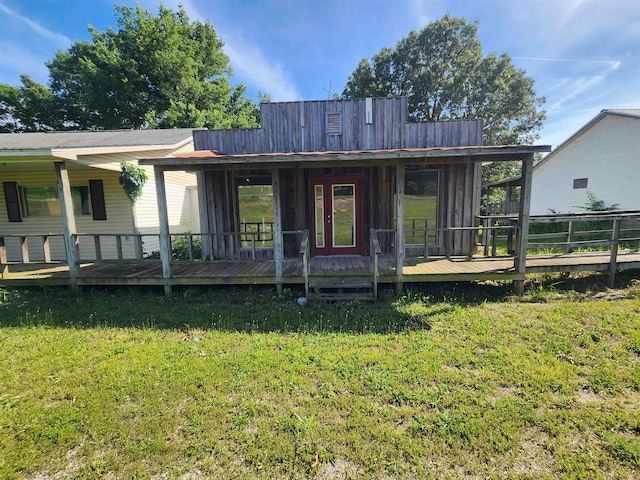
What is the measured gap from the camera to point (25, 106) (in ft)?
73.0

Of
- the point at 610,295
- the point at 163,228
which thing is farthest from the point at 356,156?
the point at 610,295

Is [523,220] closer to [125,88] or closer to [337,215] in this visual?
[337,215]

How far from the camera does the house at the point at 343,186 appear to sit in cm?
757

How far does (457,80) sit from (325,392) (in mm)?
28767

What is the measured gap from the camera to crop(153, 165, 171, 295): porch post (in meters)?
5.90

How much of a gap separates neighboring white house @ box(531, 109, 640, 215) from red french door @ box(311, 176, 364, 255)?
1464 cm

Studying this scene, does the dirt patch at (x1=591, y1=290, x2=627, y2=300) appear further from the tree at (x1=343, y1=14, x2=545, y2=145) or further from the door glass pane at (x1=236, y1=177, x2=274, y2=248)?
the tree at (x1=343, y1=14, x2=545, y2=145)

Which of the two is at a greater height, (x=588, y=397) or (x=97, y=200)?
(x=97, y=200)

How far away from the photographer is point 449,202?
24.9ft

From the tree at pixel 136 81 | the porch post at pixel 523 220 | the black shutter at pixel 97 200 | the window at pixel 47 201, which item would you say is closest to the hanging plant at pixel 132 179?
the black shutter at pixel 97 200

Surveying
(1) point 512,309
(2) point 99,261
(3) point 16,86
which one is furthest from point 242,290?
(3) point 16,86

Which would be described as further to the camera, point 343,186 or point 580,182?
point 580,182

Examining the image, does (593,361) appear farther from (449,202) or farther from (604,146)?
(604,146)

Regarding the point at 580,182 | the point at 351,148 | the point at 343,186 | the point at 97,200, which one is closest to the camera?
the point at 343,186
